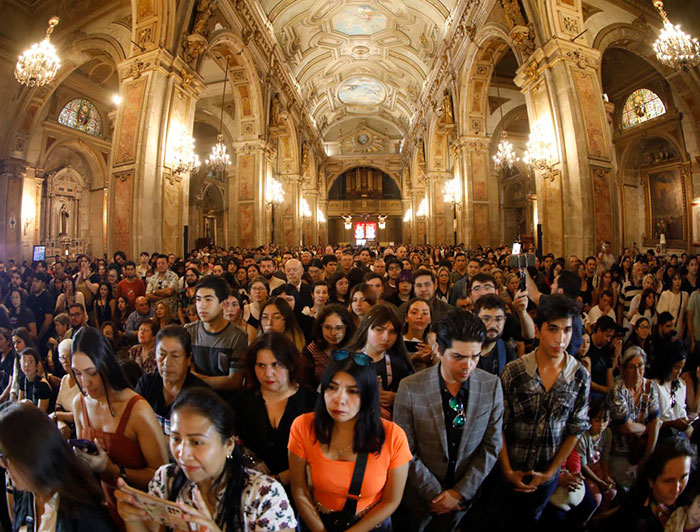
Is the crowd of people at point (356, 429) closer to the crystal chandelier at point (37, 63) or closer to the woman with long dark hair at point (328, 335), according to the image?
the woman with long dark hair at point (328, 335)

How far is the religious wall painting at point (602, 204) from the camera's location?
8.38m

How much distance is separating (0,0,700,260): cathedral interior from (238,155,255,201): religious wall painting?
3.5 inches

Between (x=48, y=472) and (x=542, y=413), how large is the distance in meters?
2.33

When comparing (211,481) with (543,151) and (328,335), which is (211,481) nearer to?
(328,335)

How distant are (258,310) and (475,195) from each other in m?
12.2

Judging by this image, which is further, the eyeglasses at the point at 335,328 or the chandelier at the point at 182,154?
the chandelier at the point at 182,154

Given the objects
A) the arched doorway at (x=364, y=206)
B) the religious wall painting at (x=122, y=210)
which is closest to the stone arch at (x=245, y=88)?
the religious wall painting at (x=122, y=210)

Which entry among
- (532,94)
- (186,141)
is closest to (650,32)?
(532,94)

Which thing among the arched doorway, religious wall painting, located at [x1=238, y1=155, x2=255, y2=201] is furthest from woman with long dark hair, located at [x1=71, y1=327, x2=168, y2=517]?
the arched doorway

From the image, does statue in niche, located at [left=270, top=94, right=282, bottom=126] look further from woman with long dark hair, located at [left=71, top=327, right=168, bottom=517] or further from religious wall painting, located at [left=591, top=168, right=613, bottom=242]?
woman with long dark hair, located at [left=71, top=327, right=168, bottom=517]

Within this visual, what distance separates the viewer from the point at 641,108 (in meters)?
15.8

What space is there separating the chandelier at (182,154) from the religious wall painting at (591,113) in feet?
30.6

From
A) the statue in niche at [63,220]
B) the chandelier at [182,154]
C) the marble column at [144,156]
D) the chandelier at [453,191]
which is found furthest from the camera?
the statue in niche at [63,220]

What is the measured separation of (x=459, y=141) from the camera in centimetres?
1447
